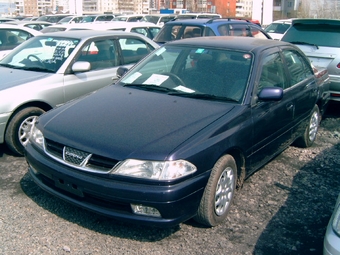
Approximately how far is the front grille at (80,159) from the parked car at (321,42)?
5178mm

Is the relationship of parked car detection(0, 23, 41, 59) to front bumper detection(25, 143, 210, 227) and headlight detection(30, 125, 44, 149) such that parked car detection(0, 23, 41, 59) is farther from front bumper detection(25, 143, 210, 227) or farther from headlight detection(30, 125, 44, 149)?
front bumper detection(25, 143, 210, 227)

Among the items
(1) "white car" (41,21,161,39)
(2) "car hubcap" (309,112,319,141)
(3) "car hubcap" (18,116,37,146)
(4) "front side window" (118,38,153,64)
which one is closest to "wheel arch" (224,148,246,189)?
(2) "car hubcap" (309,112,319,141)

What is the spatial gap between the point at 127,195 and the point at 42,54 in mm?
3751

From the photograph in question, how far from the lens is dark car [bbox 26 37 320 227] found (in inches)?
130

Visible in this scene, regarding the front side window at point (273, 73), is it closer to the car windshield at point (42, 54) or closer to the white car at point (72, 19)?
the car windshield at point (42, 54)

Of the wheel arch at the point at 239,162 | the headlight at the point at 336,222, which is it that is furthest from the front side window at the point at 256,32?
the headlight at the point at 336,222

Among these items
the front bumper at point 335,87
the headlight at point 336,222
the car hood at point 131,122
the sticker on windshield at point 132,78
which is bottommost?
the headlight at point 336,222

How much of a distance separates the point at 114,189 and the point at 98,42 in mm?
3772

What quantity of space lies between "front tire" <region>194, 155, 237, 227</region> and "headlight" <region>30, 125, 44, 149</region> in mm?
1579

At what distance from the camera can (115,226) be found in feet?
12.5

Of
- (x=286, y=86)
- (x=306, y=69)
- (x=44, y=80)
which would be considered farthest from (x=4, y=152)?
(x=306, y=69)

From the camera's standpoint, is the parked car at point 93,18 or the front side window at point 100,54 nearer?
the front side window at point 100,54

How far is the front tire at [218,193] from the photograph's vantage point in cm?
360

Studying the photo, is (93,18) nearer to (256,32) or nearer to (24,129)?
(256,32)
